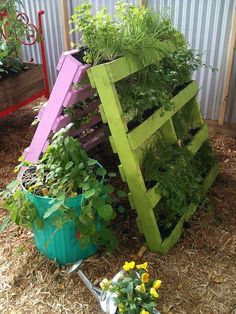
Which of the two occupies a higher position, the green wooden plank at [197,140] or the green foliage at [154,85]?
the green foliage at [154,85]

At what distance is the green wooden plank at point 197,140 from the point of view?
2.43m

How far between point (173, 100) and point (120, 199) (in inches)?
30.9

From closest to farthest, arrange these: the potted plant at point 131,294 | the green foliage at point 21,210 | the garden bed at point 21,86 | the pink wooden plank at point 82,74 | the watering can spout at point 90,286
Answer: the potted plant at point 131,294, the watering can spout at point 90,286, the green foliage at point 21,210, the pink wooden plank at point 82,74, the garden bed at point 21,86

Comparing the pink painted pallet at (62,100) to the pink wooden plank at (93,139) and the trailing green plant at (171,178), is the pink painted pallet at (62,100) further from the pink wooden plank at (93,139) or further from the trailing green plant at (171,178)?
the trailing green plant at (171,178)

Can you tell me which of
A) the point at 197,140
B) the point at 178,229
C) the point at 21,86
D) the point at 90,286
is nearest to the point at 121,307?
the point at 90,286

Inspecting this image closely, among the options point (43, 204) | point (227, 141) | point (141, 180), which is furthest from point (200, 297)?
point (227, 141)

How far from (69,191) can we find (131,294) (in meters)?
0.59

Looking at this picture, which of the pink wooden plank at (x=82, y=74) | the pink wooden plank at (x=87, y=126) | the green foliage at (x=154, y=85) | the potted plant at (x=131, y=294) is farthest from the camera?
the pink wooden plank at (x=87, y=126)

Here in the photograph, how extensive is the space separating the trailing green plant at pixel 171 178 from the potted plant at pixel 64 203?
0.88ft

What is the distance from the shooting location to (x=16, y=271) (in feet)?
6.45

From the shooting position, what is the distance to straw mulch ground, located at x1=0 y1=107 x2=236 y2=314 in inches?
69.7

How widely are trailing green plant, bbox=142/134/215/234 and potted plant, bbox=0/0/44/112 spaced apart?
1.65m

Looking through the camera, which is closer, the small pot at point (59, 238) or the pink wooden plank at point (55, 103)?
the small pot at point (59, 238)

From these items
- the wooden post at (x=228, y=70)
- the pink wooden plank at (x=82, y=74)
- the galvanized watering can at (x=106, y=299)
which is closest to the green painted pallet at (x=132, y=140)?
the pink wooden plank at (x=82, y=74)
